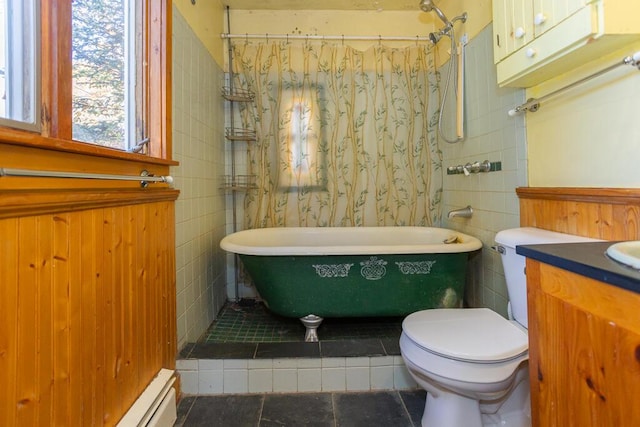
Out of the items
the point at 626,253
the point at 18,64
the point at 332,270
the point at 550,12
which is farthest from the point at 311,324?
the point at 550,12

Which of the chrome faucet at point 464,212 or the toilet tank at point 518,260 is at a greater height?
the chrome faucet at point 464,212

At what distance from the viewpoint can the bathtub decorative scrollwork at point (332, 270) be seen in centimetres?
177

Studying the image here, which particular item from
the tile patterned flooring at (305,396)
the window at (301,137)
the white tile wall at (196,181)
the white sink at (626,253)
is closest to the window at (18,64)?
the white tile wall at (196,181)

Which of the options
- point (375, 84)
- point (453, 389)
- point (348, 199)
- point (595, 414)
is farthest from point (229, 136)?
point (595, 414)

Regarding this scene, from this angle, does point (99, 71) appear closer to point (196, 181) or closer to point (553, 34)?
point (196, 181)

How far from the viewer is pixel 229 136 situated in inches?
95.0

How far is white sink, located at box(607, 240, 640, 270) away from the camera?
0.59 meters

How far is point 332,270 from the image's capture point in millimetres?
1776

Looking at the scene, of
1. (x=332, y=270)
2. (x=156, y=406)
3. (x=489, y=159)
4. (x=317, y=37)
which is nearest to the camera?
(x=156, y=406)

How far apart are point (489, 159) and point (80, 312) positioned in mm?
1996

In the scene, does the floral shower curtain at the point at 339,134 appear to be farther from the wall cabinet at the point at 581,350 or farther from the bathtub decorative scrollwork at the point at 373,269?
the wall cabinet at the point at 581,350

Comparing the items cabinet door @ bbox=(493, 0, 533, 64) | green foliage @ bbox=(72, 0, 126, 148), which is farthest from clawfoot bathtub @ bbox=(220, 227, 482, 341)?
cabinet door @ bbox=(493, 0, 533, 64)

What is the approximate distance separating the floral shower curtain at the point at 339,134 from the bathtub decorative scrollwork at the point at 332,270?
2.57ft

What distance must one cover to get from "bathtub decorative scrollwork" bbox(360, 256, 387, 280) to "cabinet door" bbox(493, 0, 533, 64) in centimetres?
110
